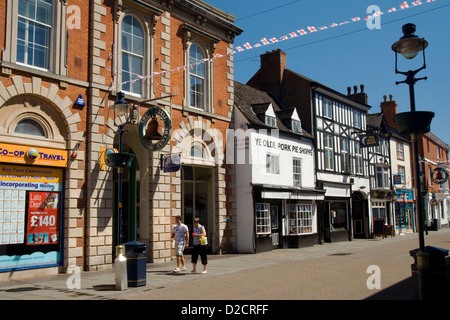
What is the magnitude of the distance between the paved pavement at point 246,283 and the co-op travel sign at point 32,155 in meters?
3.33

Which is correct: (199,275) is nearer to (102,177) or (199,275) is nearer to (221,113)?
(102,177)

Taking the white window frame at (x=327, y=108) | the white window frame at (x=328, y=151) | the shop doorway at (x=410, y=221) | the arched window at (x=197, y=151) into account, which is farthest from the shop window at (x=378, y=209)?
the arched window at (x=197, y=151)

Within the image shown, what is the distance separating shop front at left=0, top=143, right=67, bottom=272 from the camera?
12117mm

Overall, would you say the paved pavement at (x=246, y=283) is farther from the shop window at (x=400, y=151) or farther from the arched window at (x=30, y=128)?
the shop window at (x=400, y=151)

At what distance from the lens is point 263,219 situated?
20.9m

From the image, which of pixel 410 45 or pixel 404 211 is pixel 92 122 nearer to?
pixel 410 45

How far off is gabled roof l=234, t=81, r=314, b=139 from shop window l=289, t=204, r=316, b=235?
160 inches

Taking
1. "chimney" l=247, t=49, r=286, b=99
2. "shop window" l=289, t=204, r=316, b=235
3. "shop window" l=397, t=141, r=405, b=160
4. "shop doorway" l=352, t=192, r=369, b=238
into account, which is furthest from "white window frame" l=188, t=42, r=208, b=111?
"shop window" l=397, t=141, r=405, b=160

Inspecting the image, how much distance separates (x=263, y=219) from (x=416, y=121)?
1364cm

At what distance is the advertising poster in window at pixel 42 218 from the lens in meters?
12.7

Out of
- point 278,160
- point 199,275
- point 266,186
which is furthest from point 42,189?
point 278,160

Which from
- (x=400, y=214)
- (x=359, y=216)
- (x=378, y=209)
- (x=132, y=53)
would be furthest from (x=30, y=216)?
(x=400, y=214)

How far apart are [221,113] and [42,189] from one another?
30.5 ft

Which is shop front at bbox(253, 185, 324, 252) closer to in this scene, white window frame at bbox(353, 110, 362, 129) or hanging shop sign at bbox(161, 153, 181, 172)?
hanging shop sign at bbox(161, 153, 181, 172)
